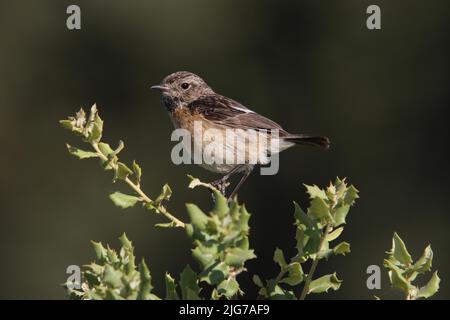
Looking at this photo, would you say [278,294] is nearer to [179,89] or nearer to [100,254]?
[100,254]

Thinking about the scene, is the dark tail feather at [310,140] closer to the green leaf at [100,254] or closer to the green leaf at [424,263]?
the green leaf at [424,263]

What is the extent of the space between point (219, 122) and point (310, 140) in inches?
29.7

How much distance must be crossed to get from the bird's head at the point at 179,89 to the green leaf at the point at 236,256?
3.43m

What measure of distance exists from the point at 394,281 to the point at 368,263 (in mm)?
8656

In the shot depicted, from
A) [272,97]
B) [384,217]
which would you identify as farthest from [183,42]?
[384,217]

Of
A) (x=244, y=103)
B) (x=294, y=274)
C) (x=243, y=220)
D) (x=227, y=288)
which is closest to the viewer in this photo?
(x=243, y=220)

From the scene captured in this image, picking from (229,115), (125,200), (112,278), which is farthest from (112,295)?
(229,115)

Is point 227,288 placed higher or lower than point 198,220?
lower

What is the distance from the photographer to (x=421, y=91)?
1289cm

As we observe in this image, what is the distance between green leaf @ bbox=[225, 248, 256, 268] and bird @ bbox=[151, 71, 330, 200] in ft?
8.44

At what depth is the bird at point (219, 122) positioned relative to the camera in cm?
581

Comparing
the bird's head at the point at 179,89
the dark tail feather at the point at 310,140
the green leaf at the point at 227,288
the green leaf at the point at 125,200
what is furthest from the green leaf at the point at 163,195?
the bird's head at the point at 179,89

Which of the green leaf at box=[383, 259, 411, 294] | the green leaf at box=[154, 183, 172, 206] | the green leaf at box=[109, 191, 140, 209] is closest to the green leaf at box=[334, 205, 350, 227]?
the green leaf at box=[383, 259, 411, 294]

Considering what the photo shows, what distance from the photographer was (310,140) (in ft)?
18.7
